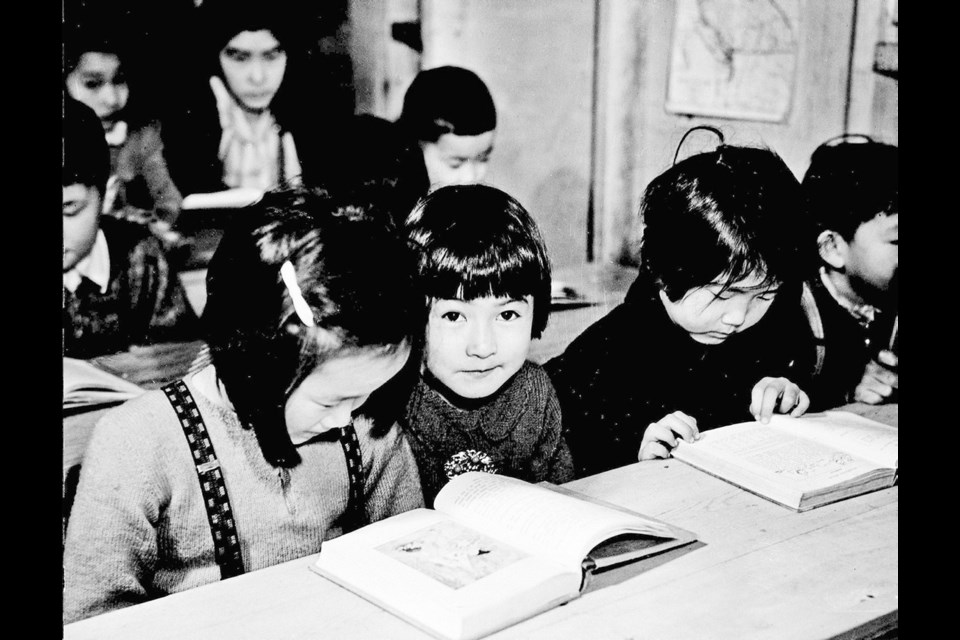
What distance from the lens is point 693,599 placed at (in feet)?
5.03

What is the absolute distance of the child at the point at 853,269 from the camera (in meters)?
2.35

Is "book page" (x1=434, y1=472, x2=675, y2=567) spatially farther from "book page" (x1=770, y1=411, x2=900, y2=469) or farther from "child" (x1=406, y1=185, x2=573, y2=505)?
"book page" (x1=770, y1=411, x2=900, y2=469)

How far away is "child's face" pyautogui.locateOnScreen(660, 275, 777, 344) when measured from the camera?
7.06 feet

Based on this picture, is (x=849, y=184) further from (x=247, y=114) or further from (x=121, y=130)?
(x=121, y=130)

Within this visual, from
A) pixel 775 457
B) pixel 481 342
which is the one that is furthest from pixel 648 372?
pixel 481 342

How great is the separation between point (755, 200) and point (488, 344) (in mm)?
724

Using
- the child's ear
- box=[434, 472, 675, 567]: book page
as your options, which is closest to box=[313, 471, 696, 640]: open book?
box=[434, 472, 675, 567]: book page

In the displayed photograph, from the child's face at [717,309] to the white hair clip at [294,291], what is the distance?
32.2 inches

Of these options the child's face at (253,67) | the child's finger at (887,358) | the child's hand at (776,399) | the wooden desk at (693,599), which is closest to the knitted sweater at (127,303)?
the child's face at (253,67)

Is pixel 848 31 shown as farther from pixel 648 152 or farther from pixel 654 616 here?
pixel 654 616

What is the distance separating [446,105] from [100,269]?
2.03 ft

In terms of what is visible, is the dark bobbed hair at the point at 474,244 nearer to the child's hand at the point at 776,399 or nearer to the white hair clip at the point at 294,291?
the white hair clip at the point at 294,291

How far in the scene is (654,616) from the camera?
1481mm
